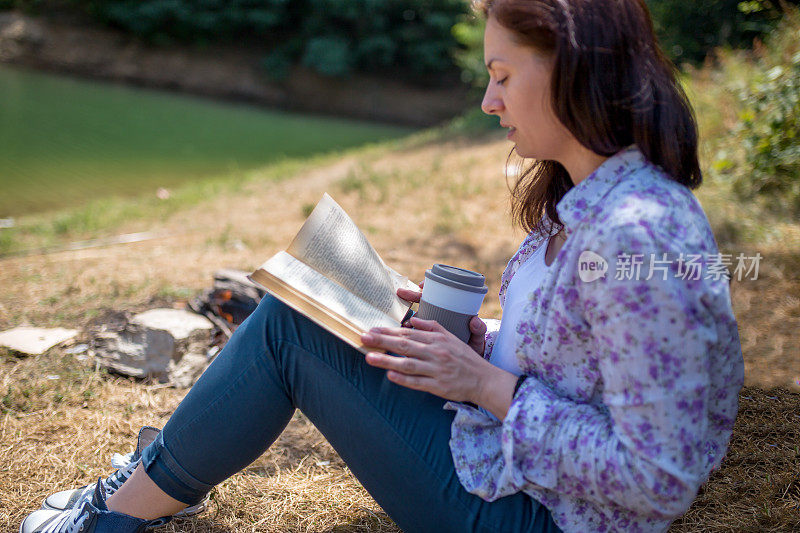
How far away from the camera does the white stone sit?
8.77ft

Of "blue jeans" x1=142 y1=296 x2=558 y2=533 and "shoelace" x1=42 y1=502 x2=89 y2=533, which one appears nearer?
"blue jeans" x1=142 y1=296 x2=558 y2=533

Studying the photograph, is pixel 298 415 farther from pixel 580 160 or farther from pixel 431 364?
pixel 580 160

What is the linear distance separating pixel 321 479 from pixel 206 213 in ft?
13.3

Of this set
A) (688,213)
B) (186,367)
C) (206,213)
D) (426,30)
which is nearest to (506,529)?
(688,213)

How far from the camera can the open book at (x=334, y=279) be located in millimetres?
1286

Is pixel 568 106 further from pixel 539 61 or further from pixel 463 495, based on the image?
pixel 463 495

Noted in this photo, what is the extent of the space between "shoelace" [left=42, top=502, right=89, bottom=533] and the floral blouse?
86 cm

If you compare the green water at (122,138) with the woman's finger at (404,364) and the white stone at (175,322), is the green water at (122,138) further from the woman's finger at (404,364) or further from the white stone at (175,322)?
the woman's finger at (404,364)

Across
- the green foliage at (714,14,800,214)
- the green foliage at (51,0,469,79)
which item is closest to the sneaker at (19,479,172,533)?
the green foliage at (714,14,800,214)

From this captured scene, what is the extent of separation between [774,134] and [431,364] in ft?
12.0

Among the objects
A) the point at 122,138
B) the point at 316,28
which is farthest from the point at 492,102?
the point at 316,28

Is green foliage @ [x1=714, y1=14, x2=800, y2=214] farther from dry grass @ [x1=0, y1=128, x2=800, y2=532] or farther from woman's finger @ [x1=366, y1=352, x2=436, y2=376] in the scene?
woman's finger @ [x1=366, y1=352, x2=436, y2=376]

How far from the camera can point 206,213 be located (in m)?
5.73

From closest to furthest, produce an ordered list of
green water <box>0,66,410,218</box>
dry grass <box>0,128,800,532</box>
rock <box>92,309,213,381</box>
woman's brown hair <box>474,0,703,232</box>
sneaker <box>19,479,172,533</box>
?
woman's brown hair <box>474,0,703,232</box> → sneaker <box>19,479,172,533</box> → dry grass <box>0,128,800,532</box> → rock <box>92,309,213,381</box> → green water <box>0,66,410,218</box>
